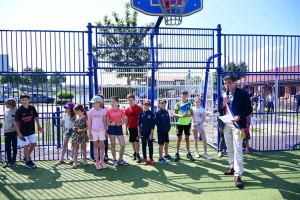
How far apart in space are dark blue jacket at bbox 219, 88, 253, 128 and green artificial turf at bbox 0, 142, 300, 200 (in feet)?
4.21

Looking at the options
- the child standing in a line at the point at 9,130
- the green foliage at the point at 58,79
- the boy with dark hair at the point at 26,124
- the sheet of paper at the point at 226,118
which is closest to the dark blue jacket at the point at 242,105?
the sheet of paper at the point at 226,118

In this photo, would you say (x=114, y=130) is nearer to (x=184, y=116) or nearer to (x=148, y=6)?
(x=184, y=116)

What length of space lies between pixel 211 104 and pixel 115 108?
3.68m

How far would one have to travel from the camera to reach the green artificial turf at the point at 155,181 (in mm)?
4539

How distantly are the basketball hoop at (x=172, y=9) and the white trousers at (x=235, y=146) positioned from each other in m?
3.80

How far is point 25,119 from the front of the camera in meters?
5.98

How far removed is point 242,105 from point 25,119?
16.0 ft

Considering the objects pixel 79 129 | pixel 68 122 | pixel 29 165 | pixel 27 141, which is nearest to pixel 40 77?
pixel 68 122

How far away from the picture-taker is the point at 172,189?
189 inches

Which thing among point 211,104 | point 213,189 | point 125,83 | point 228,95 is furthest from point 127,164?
point 125,83

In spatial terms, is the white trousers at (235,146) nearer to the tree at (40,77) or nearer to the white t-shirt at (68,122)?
the white t-shirt at (68,122)

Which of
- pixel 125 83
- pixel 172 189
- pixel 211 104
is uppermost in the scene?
pixel 125 83

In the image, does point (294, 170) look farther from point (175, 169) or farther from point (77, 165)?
point (77, 165)

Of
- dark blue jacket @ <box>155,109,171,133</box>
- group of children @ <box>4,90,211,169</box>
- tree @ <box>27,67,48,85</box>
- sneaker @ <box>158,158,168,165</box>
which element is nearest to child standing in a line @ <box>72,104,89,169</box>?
group of children @ <box>4,90,211,169</box>
